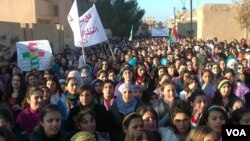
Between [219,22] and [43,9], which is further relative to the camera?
[219,22]

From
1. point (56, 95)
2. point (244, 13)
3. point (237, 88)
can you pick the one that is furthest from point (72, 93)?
point (244, 13)

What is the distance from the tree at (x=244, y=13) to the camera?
2705 centimetres

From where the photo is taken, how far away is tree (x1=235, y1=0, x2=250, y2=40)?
27.0 meters

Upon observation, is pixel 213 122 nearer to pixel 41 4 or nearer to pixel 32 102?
pixel 32 102

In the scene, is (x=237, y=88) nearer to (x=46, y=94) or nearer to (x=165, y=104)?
(x=165, y=104)

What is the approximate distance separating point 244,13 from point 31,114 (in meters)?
24.2

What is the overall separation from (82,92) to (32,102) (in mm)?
643

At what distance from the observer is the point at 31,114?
213 inches

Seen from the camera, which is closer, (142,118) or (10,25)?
(142,118)

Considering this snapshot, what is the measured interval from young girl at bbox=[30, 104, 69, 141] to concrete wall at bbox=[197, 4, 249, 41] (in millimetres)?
28338

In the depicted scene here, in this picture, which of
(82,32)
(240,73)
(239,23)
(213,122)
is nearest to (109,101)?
(213,122)

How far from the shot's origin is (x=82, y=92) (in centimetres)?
561

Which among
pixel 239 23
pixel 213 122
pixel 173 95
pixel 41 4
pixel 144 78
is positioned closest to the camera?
pixel 213 122

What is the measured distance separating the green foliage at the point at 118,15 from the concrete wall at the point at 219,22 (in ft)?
58.8
